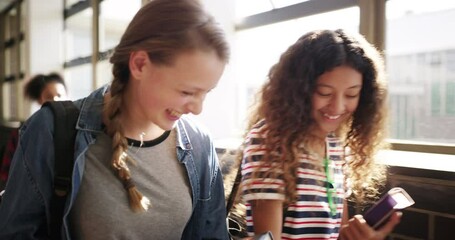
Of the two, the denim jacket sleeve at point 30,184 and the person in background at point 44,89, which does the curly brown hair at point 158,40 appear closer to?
the denim jacket sleeve at point 30,184

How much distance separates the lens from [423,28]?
1677mm

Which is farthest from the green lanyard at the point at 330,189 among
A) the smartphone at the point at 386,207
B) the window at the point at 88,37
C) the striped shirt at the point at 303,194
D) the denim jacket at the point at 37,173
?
the window at the point at 88,37

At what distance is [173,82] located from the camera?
35.5 inches

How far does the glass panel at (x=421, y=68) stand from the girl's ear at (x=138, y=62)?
1.20 m

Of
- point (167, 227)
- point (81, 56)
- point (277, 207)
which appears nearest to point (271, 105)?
point (277, 207)

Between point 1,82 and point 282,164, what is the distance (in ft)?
23.4

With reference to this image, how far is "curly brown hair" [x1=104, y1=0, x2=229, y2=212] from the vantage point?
90 centimetres

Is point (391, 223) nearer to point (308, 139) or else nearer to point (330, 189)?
point (330, 189)

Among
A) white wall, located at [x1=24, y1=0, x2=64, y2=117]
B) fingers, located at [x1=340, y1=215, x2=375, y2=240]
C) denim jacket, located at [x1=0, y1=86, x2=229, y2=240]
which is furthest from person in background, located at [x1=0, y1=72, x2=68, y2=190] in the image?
white wall, located at [x1=24, y1=0, x2=64, y2=117]

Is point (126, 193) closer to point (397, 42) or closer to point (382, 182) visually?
point (382, 182)

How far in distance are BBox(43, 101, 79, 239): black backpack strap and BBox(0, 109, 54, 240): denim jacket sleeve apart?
12 mm

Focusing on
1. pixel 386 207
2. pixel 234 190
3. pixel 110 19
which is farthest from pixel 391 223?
pixel 110 19

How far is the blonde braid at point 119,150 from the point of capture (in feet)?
2.97

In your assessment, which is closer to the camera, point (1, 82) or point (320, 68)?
point (320, 68)
